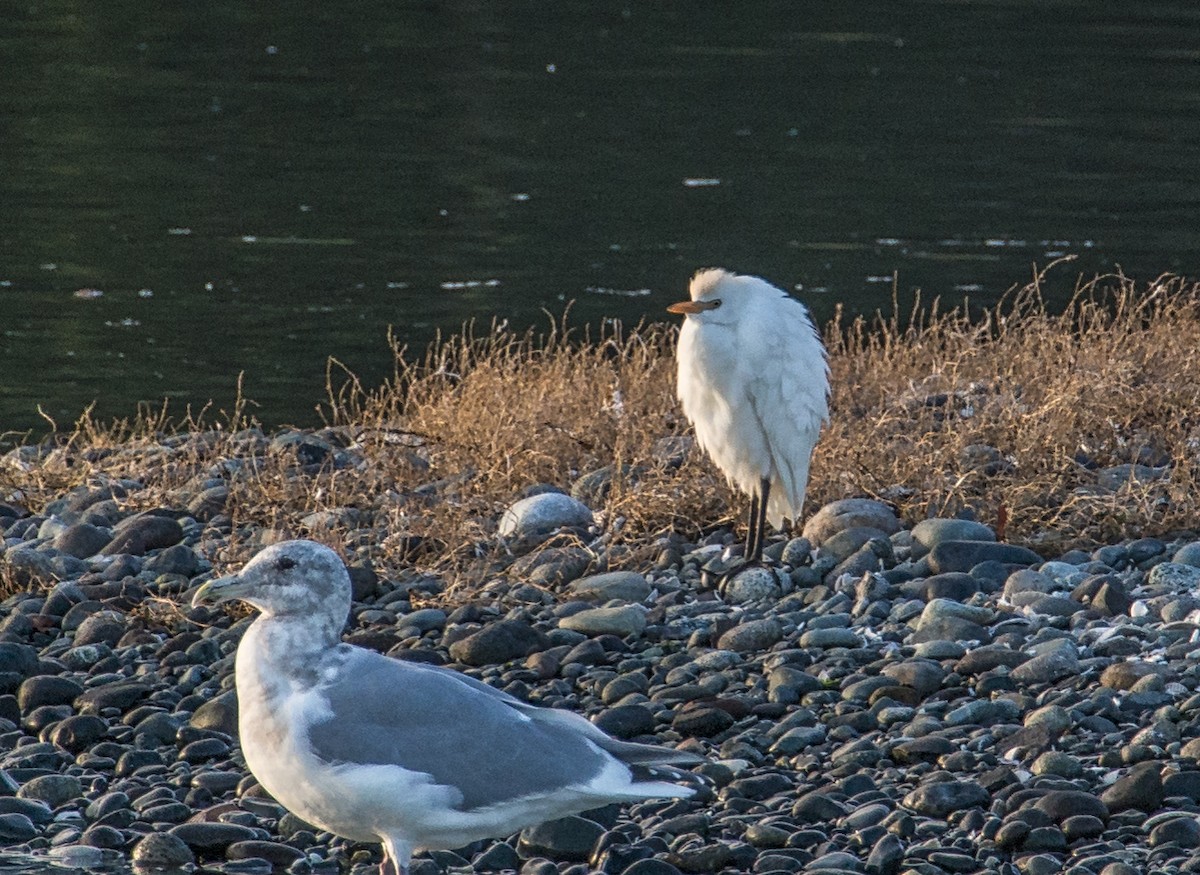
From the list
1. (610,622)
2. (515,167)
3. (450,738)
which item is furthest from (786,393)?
(515,167)

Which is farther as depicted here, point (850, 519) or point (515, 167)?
point (515, 167)

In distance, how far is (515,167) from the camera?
20938mm

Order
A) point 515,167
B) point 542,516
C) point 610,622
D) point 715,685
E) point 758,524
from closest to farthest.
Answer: point 715,685 < point 610,622 < point 758,524 < point 542,516 < point 515,167

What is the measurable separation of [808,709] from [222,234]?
12.4 m

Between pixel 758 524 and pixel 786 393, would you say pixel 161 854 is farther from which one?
pixel 786 393

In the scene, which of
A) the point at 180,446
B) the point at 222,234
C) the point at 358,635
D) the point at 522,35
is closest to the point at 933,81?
the point at 522,35

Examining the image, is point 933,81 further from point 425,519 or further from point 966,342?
point 425,519

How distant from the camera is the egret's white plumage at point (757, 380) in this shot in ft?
27.1

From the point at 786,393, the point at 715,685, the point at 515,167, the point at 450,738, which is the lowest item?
the point at 515,167

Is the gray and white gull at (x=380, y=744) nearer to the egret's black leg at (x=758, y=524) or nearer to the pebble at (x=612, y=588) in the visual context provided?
the pebble at (x=612, y=588)

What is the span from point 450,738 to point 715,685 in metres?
1.87

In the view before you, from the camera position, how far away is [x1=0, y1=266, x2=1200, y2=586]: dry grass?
8281 millimetres

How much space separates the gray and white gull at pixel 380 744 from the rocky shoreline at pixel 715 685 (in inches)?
24.9

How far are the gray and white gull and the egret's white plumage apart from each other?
303 cm
